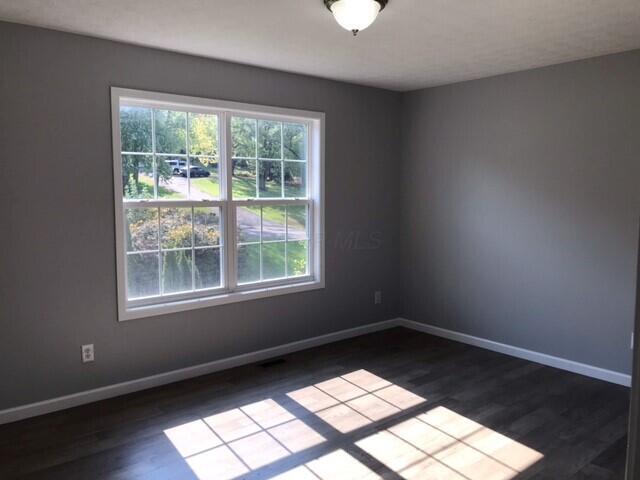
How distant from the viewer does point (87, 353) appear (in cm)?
327

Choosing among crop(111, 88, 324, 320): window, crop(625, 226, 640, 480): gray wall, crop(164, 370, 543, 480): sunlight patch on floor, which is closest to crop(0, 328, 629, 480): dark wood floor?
crop(164, 370, 543, 480): sunlight patch on floor

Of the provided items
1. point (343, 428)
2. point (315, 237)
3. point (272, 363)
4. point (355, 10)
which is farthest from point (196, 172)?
point (343, 428)

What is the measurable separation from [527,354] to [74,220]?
369 centimetres

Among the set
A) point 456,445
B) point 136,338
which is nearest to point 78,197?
point 136,338

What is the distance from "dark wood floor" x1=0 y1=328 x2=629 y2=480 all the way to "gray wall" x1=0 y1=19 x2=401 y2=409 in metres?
0.27

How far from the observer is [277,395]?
3.43 metres

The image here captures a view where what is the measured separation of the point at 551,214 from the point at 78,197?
3547 millimetres

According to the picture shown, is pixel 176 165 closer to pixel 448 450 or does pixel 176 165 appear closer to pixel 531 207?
pixel 448 450

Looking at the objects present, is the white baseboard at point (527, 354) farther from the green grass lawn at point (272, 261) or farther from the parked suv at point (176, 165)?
the parked suv at point (176, 165)

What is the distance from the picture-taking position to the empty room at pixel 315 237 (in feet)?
9.00

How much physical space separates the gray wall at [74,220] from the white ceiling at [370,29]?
0.56 ft

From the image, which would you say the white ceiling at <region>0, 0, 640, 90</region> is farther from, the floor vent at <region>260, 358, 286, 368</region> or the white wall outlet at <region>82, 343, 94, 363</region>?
the floor vent at <region>260, 358, 286, 368</region>

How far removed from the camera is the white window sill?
346cm

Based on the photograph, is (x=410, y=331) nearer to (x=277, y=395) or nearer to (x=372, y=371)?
(x=372, y=371)
